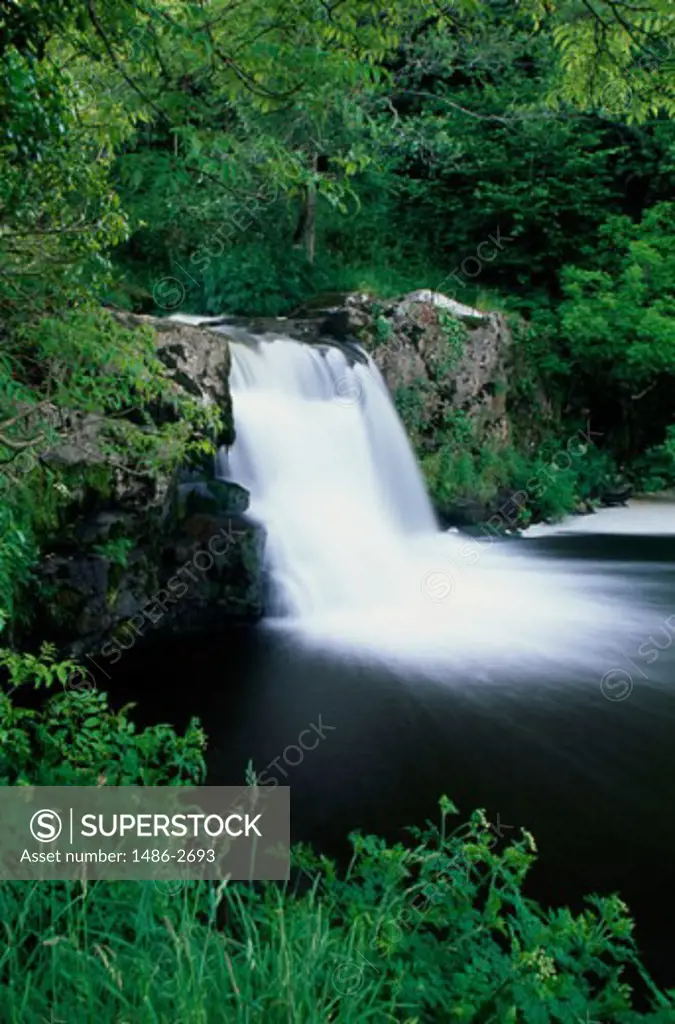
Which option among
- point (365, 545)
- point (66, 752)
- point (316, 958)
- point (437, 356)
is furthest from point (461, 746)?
point (437, 356)

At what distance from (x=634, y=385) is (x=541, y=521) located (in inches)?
143

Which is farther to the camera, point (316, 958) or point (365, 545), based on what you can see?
point (365, 545)

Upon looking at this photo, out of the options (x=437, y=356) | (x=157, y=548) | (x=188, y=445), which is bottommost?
(x=157, y=548)

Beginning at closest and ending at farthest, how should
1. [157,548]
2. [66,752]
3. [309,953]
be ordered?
[309,953] → [66,752] → [157,548]

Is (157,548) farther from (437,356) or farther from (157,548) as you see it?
(437,356)

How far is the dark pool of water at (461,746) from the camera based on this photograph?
128 inches

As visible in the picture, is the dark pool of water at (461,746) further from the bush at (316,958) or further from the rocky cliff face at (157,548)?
the bush at (316,958)

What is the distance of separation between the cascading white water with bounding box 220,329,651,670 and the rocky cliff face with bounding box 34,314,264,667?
0.61 metres

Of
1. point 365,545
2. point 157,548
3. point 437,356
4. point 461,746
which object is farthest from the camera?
point 437,356

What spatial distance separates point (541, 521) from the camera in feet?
40.0

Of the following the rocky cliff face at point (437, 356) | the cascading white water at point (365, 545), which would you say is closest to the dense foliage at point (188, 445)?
the cascading white water at point (365, 545)

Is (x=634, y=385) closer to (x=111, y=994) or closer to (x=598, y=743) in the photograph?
(x=598, y=743)

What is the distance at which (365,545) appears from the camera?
843cm

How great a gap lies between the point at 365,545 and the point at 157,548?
2.93 metres
